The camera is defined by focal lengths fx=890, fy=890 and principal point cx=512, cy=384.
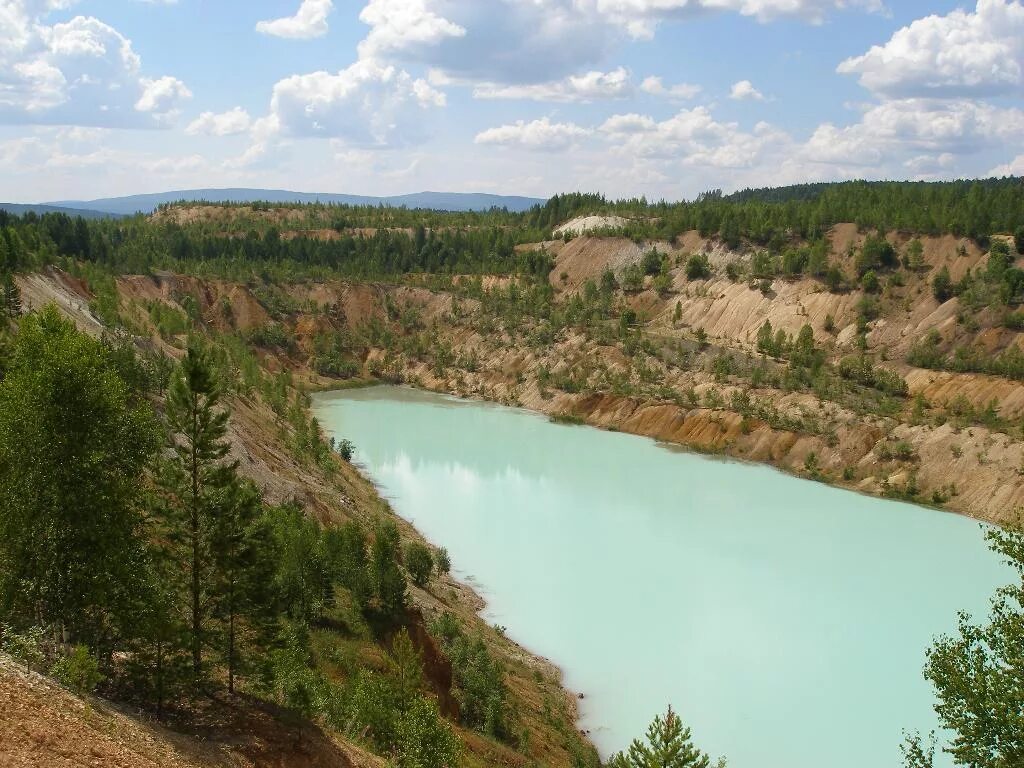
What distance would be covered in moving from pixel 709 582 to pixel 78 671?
23237 mm

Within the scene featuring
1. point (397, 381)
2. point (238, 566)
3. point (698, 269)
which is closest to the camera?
point (238, 566)

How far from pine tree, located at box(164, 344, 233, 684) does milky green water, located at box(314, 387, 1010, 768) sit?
10927 mm

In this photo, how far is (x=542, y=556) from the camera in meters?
33.7

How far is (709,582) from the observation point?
31.2m

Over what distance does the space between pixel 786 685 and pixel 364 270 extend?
7683 cm

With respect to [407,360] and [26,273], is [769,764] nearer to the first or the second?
[26,273]

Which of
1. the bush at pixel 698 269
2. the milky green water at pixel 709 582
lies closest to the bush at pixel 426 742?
the milky green water at pixel 709 582

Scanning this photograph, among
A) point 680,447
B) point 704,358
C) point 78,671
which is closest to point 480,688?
point 78,671

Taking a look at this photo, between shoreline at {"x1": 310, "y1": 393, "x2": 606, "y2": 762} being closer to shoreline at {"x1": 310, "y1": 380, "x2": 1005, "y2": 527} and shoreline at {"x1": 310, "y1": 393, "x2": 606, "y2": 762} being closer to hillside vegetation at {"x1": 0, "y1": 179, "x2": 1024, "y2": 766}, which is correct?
hillside vegetation at {"x1": 0, "y1": 179, "x2": 1024, "y2": 766}

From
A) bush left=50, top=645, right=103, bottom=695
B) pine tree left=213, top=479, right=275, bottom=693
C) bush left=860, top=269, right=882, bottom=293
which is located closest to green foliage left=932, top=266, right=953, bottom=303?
bush left=860, top=269, right=882, bottom=293

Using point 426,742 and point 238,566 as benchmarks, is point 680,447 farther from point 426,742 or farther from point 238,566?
point 238,566

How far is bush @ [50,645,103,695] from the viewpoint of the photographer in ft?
39.4

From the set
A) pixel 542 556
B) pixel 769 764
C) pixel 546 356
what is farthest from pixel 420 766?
pixel 546 356

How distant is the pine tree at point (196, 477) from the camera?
14375 millimetres
